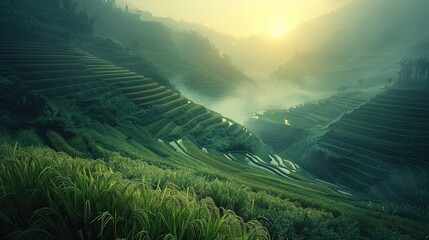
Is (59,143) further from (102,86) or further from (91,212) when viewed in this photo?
(102,86)

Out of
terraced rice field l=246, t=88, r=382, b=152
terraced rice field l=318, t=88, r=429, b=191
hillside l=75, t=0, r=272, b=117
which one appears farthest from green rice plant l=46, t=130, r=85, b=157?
hillside l=75, t=0, r=272, b=117

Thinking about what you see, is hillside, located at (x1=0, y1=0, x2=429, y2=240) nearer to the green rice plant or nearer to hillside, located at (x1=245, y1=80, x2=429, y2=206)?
the green rice plant

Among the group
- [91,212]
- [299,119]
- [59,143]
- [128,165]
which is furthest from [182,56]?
[91,212]

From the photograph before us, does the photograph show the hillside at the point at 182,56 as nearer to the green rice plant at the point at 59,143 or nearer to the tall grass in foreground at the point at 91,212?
the green rice plant at the point at 59,143

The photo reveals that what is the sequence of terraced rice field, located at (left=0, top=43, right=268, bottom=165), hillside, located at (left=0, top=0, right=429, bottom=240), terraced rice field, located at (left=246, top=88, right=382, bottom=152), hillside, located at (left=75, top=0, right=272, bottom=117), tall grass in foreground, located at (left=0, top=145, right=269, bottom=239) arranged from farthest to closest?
hillside, located at (left=75, top=0, right=272, bottom=117) < terraced rice field, located at (left=246, top=88, right=382, bottom=152) < terraced rice field, located at (left=0, top=43, right=268, bottom=165) < hillside, located at (left=0, top=0, right=429, bottom=240) < tall grass in foreground, located at (left=0, top=145, right=269, bottom=239)

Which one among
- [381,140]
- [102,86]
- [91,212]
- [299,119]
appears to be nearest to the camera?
[91,212]

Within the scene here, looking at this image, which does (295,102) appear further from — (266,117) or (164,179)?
(164,179)
